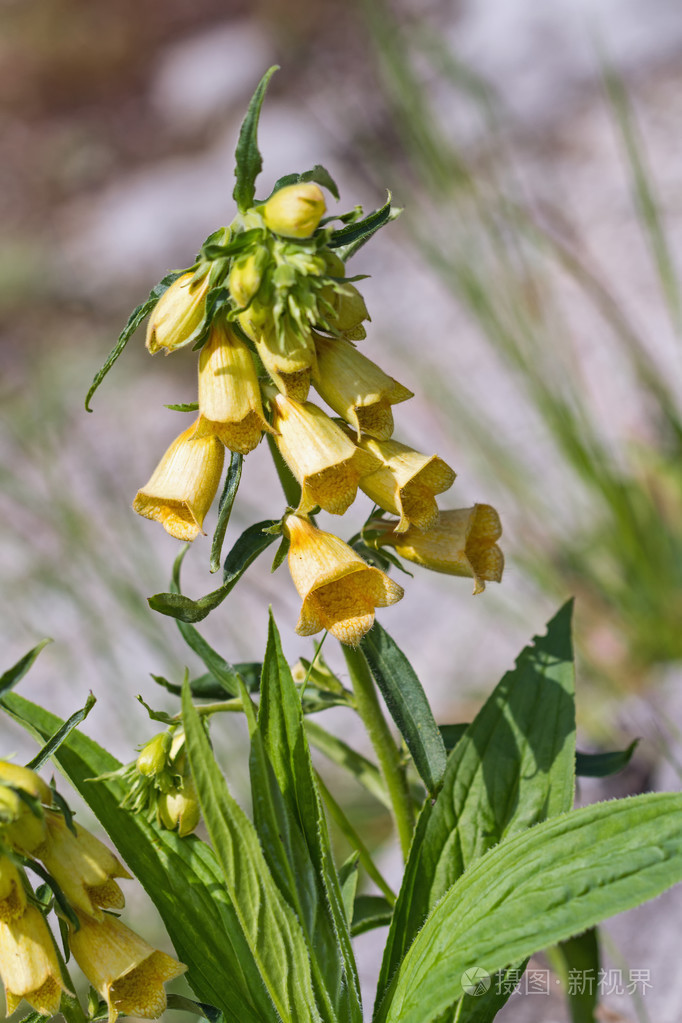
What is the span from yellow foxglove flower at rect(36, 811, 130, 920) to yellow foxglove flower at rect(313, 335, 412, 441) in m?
0.47

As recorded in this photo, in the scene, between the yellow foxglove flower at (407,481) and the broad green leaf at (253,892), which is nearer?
the broad green leaf at (253,892)

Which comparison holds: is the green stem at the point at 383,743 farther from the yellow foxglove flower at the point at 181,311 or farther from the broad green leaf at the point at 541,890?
the yellow foxglove flower at the point at 181,311

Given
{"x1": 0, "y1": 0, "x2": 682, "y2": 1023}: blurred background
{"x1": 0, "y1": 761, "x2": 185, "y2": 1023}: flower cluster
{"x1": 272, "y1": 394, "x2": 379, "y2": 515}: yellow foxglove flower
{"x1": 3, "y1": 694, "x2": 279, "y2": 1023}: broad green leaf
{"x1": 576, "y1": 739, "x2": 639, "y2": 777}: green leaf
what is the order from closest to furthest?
1. {"x1": 0, "y1": 761, "x2": 185, "y2": 1023}: flower cluster
2. {"x1": 272, "y1": 394, "x2": 379, "y2": 515}: yellow foxglove flower
3. {"x1": 3, "y1": 694, "x2": 279, "y2": 1023}: broad green leaf
4. {"x1": 576, "y1": 739, "x2": 639, "y2": 777}: green leaf
5. {"x1": 0, "y1": 0, "x2": 682, "y2": 1023}: blurred background

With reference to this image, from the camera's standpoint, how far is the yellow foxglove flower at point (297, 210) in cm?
82

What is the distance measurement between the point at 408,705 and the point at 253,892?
0.79 feet

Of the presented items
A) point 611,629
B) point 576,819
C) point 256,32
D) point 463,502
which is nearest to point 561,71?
point 256,32

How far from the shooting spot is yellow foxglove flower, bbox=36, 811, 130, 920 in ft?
2.73

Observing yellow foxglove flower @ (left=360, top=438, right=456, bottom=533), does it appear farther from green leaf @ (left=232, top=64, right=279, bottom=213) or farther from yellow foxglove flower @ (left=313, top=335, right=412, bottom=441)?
green leaf @ (left=232, top=64, right=279, bottom=213)

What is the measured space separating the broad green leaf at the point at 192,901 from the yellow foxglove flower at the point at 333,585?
0.99 feet

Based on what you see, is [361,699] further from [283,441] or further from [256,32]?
[256,32]

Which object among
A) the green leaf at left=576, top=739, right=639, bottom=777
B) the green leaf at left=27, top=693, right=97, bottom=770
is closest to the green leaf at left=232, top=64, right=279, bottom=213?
the green leaf at left=27, top=693, right=97, bottom=770

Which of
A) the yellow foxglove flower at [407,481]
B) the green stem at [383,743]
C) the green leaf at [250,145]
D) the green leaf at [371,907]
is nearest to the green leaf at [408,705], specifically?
the green stem at [383,743]

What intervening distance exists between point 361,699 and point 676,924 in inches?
39.3

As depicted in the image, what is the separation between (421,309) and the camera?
4.60 meters
